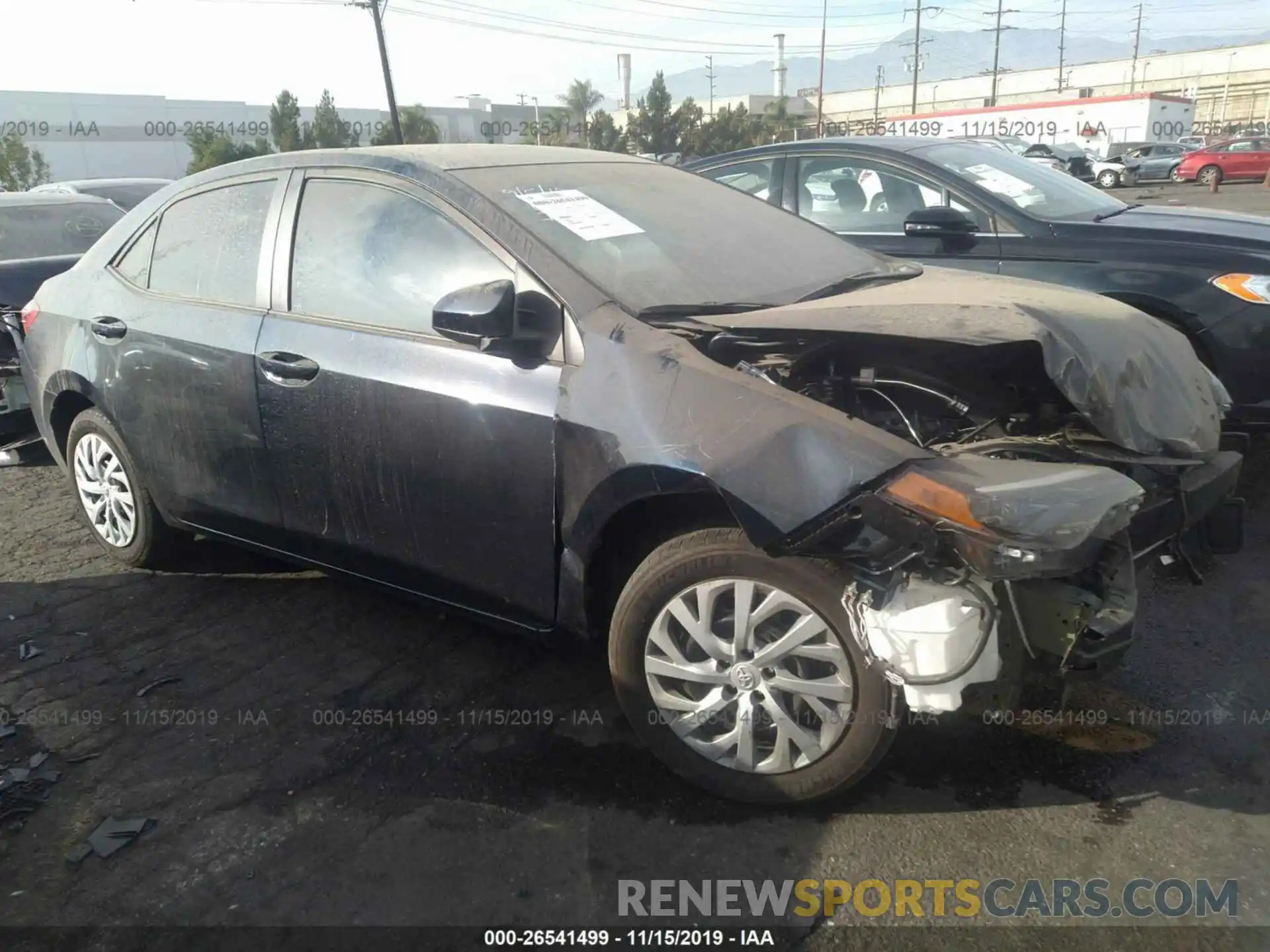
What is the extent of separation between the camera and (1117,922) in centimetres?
215

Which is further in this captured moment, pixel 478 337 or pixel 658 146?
pixel 658 146

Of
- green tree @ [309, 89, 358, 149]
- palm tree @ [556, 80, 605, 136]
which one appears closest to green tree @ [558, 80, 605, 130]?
palm tree @ [556, 80, 605, 136]

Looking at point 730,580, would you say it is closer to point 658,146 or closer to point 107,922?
point 107,922

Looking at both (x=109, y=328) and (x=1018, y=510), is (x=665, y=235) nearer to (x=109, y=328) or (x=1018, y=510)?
(x=1018, y=510)

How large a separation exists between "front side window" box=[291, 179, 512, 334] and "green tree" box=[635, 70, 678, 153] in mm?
56032

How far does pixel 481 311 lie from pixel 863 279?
153cm

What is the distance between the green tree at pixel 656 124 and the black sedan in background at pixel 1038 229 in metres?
53.3

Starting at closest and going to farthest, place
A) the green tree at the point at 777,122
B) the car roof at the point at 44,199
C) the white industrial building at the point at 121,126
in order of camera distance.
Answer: the car roof at the point at 44,199 → the white industrial building at the point at 121,126 → the green tree at the point at 777,122

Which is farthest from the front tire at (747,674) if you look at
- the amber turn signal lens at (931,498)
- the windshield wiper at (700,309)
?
the windshield wiper at (700,309)

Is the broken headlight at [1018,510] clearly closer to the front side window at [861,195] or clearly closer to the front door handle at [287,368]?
the front door handle at [287,368]

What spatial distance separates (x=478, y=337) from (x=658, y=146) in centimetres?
5736

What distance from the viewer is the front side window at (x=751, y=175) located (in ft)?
19.3

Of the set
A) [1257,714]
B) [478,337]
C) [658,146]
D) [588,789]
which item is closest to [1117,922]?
[1257,714]

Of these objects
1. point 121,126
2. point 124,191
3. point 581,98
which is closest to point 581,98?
point 581,98
